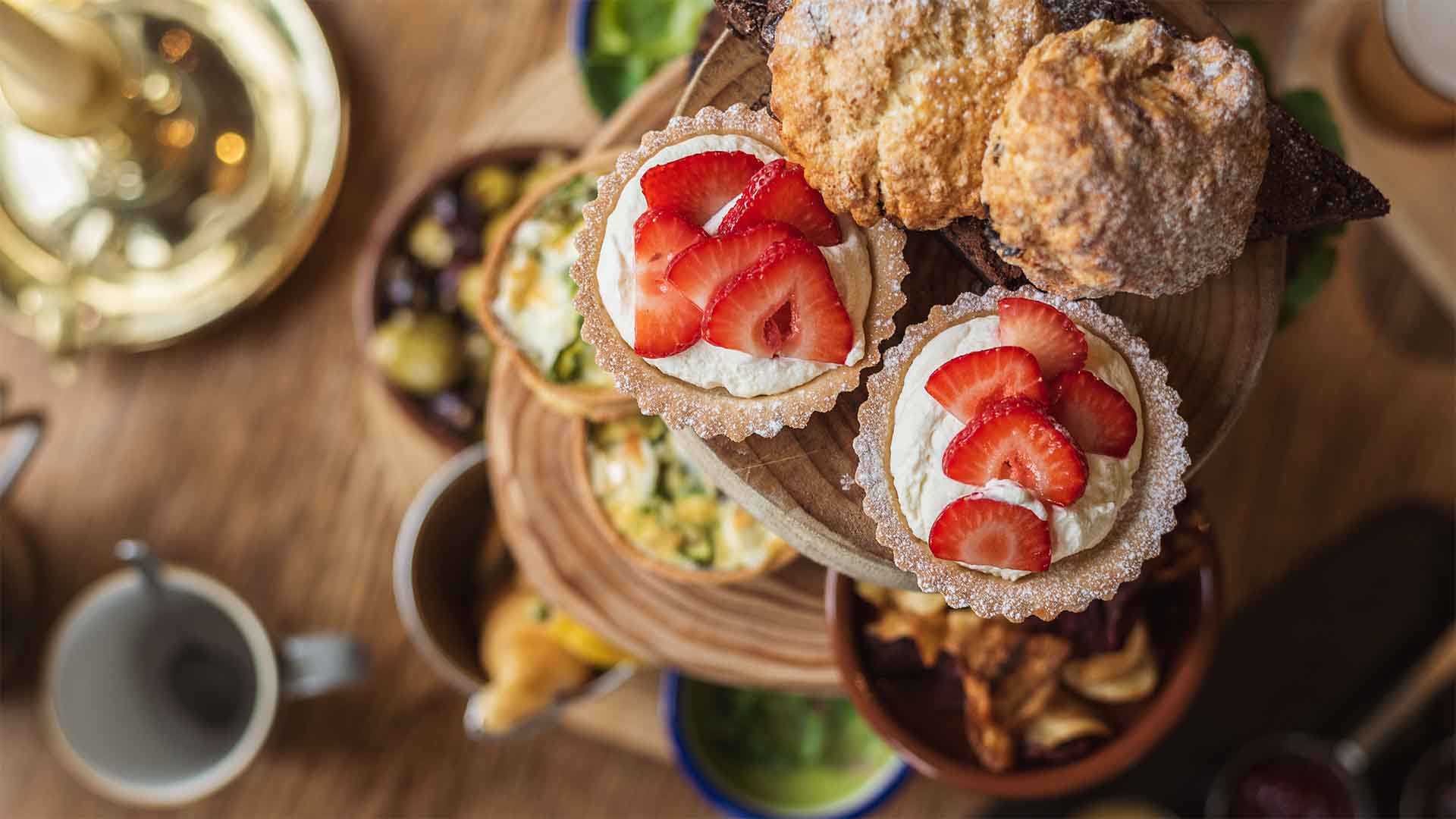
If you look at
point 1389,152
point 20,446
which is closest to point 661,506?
point 20,446

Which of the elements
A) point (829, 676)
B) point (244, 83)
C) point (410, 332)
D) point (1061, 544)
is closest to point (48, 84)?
point (244, 83)

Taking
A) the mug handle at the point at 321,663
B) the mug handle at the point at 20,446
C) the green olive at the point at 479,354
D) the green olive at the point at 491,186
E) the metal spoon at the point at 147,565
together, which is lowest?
the mug handle at the point at 321,663

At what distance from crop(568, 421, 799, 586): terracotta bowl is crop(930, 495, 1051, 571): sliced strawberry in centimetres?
56

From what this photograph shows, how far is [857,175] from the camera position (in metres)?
1.19

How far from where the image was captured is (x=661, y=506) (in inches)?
75.4

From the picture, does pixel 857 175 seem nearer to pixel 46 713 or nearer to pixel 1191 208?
pixel 1191 208

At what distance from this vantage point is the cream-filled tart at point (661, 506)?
185 centimetres

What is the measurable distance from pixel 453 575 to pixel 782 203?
1.41 meters

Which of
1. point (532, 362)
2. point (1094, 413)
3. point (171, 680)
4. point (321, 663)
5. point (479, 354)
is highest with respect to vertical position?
point (1094, 413)

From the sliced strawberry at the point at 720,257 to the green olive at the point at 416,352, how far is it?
3.99 ft

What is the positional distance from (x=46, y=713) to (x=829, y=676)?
185cm

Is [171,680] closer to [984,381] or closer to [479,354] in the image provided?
[479,354]

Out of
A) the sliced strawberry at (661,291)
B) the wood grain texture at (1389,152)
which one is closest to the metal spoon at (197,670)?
the sliced strawberry at (661,291)

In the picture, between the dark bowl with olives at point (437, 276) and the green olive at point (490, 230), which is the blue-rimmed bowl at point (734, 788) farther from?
the green olive at point (490, 230)
